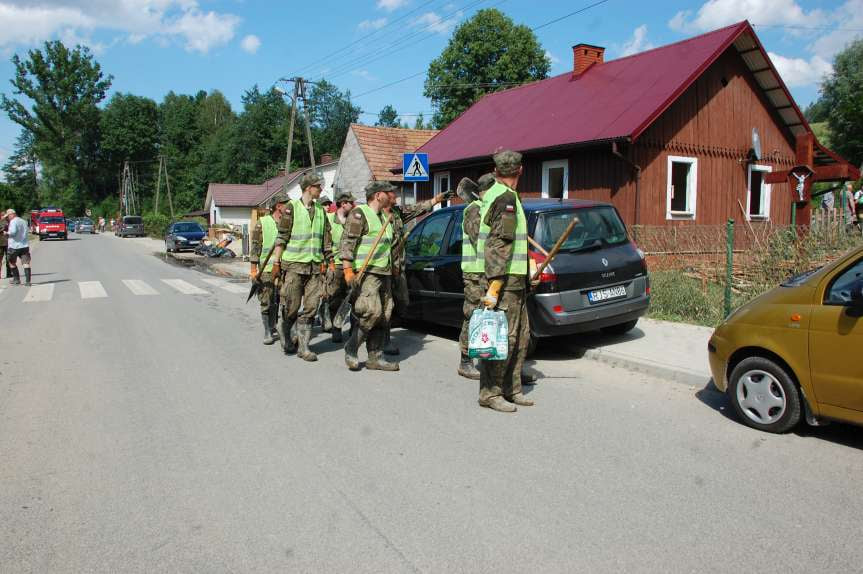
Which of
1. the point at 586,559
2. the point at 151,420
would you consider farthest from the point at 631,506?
the point at 151,420

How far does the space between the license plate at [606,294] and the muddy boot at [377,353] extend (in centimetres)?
220

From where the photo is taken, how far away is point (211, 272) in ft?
67.1

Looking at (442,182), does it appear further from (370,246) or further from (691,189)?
(370,246)

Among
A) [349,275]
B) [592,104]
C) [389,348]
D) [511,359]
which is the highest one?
[592,104]

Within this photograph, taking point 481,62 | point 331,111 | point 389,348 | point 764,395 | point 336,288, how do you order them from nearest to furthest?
point 764,395 → point 389,348 → point 336,288 → point 481,62 → point 331,111

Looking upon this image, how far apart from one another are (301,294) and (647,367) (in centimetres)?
386

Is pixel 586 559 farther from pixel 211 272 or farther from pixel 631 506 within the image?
pixel 211 272

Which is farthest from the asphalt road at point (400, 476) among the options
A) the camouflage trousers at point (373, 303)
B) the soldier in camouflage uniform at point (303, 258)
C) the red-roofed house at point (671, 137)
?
the red-roofed house at point (671, 137)

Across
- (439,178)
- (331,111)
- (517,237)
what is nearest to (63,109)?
(331,111)

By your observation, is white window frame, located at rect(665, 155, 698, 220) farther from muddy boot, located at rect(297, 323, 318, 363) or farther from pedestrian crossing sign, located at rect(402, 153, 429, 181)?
muddy boot, located at rect(297, 323, 318, 363)

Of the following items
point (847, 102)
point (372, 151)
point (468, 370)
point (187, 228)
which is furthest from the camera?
point (847, 102)

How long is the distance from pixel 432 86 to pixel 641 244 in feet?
132

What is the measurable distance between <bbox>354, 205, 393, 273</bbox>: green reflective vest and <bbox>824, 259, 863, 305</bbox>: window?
392cm

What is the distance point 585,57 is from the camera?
20.9m
